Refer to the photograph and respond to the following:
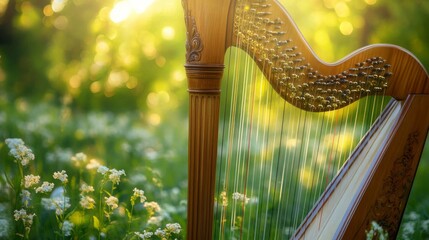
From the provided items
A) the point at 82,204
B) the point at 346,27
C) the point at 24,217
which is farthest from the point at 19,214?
the point at 346,27

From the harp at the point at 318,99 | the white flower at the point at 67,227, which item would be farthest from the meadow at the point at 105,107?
the harp at the point at 318,99

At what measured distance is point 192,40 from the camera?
1.17 meters

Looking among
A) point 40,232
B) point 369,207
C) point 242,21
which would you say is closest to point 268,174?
point 369,207

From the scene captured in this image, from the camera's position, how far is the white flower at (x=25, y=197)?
2.03 metres

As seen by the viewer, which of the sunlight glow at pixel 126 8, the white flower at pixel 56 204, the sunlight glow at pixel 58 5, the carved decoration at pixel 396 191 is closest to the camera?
the carved decoration at pixel 396 191

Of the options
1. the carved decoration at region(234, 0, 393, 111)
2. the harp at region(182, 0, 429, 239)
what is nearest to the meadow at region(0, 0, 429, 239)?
the harp at region(182, 0, 429, 239)

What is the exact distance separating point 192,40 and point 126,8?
140 centimetres

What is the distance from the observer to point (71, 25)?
7.67ft

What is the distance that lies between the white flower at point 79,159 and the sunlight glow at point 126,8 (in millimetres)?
725

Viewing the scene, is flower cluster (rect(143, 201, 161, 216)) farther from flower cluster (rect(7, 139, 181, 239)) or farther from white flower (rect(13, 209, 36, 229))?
white flower (rect(13, 209, 36, 229))

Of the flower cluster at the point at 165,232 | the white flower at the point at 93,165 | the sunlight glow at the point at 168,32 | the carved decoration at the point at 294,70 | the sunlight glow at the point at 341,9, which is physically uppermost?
the sunlight glow at the point at 341,9

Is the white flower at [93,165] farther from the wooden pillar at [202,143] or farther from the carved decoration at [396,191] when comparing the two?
the carved decoration at [396,191]

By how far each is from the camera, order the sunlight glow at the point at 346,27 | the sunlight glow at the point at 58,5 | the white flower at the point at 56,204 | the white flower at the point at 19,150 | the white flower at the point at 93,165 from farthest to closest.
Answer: the sunlight glow at the point at 346,27
the sunlight glow at the point at 58,5
the white flower at the point at 93,165
the white flower at the point at 56,204
the white flower at the point at 19,150

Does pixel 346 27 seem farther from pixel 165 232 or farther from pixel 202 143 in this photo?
pixel 202 143
